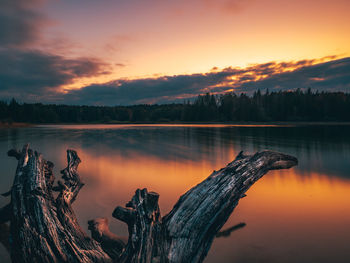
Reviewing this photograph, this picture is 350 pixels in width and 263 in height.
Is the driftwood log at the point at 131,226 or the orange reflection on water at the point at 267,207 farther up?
the driftwood log at the point at 131,226

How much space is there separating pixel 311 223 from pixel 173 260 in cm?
→ 319

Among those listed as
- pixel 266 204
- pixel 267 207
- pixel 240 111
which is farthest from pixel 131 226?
pixel 240 111

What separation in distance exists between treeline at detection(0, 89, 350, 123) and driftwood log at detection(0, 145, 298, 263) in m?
82.0

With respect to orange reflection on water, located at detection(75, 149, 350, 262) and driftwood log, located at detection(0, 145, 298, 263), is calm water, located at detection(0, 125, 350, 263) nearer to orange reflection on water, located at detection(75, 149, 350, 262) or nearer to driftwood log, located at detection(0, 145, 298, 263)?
orange reflection on water, located at detection(75, 149, 350, 262)

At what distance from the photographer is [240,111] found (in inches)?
3925

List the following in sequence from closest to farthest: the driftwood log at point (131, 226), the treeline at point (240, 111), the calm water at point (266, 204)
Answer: the driftwood log at point (131, 226), the calm water at point (266, 204), the treeline at point (240, 111)

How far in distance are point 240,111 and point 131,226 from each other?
336ft

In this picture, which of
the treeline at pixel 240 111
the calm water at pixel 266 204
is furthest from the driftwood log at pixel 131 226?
the treeline at pixel 240 111

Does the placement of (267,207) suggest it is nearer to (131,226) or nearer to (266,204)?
(266,204)

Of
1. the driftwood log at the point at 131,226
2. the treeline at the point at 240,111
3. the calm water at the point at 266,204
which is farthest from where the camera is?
the treeline at the point at 240,111

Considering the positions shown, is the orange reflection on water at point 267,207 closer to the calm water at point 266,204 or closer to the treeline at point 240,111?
the calm water at point 266,204

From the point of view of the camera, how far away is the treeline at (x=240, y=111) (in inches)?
3302

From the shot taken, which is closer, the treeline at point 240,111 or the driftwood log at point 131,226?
the driftwood log at point 131,226

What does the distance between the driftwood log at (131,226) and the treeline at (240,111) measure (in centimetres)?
Answer: 8197
